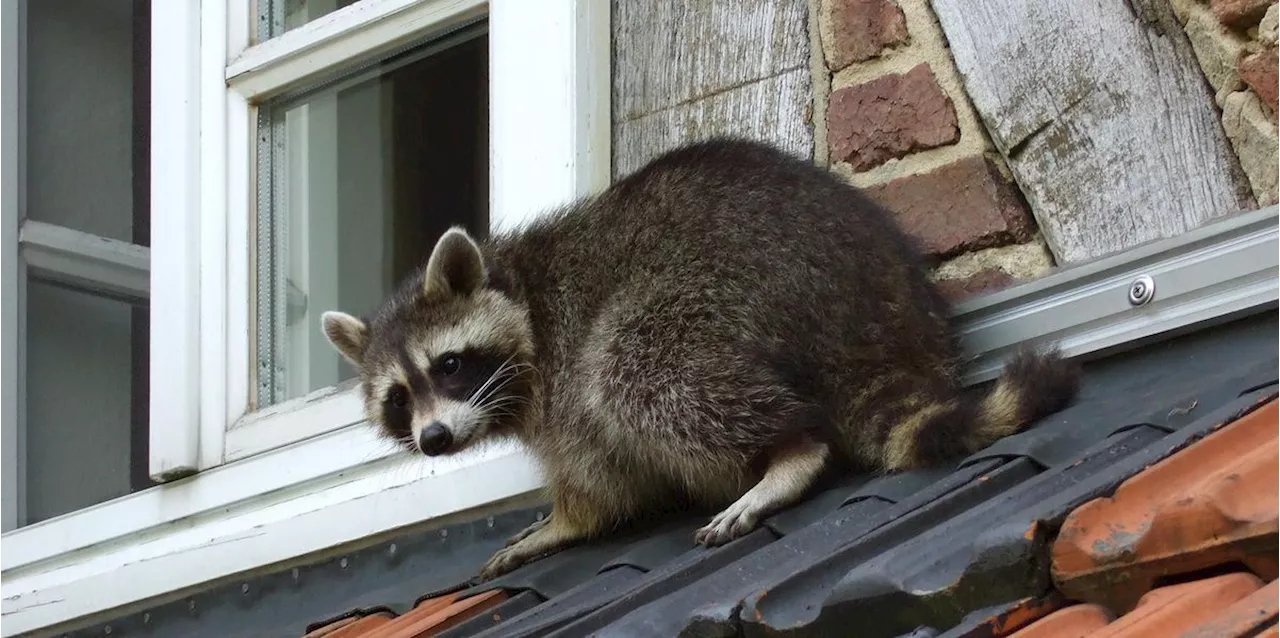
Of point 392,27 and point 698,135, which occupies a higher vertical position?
point 392,27

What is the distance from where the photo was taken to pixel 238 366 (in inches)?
142

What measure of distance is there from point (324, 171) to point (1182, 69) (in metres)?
2.19

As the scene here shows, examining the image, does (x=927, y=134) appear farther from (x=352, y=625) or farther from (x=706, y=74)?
(x=352, y=625)

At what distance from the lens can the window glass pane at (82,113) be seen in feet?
14.8

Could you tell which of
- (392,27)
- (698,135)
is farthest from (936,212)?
(392,27)

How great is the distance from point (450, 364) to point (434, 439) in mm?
265

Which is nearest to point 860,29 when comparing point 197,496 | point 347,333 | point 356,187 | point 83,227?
point 347,333

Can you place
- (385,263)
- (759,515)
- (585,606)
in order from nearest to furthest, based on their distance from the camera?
(585,606) < (759,515) < (385,263)

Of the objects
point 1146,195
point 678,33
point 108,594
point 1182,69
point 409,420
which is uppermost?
point 678,33

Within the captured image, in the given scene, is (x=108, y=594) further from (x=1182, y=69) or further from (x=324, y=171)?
(x=1182, y=69)

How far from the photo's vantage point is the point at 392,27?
11.3 feet

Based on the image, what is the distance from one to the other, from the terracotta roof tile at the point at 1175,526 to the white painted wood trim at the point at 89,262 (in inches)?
126

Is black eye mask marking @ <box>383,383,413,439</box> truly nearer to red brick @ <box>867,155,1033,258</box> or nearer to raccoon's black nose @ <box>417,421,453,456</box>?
raccoon's black nose @ <box>417,421,453,456</box>

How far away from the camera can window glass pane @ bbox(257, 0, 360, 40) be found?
375 centimetres
